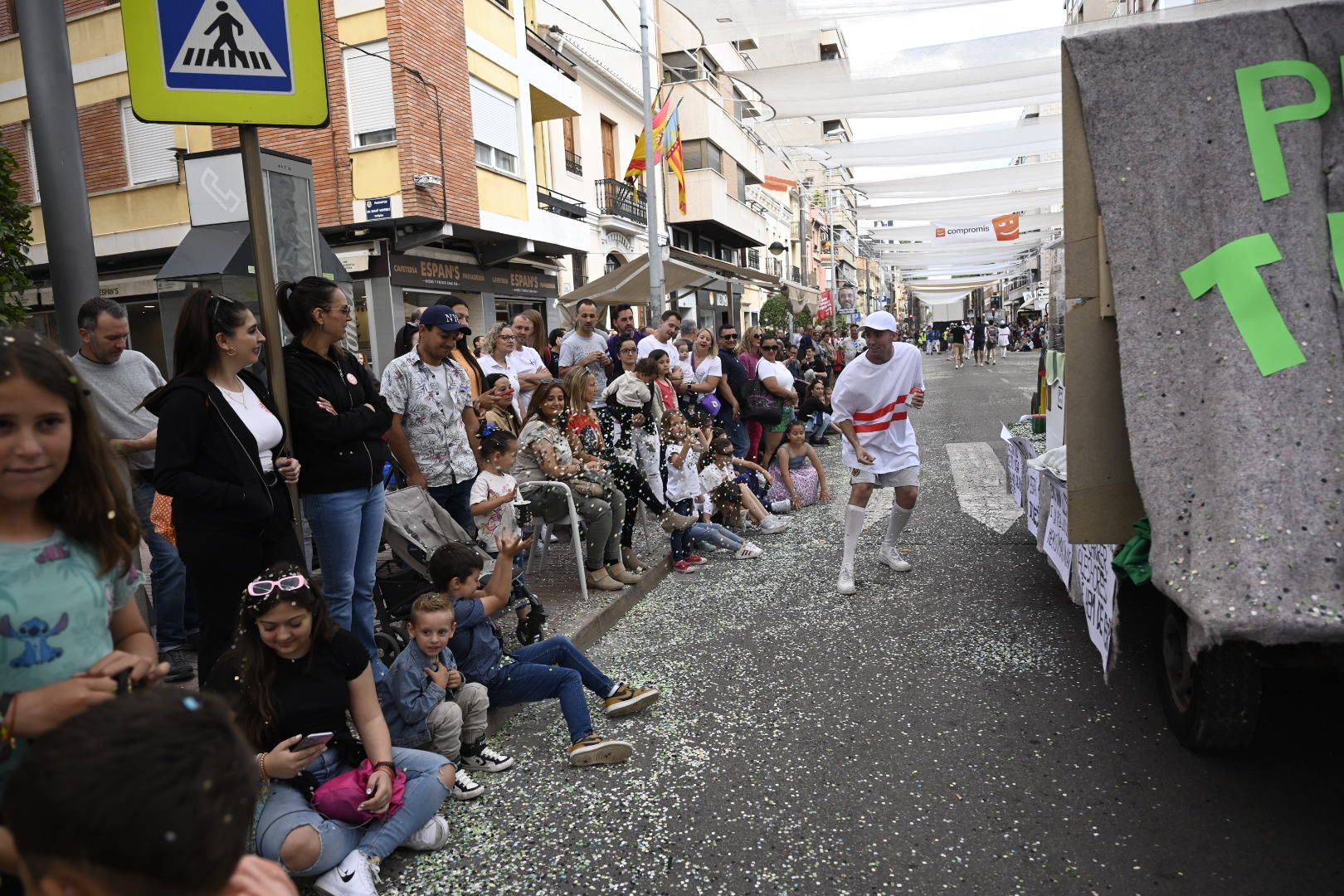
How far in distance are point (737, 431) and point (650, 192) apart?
247 inches

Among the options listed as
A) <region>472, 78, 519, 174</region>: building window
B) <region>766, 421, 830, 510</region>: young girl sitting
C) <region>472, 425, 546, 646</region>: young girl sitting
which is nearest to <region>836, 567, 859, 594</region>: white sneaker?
<region>472, 425, 546, 646</region>: young girl sitting

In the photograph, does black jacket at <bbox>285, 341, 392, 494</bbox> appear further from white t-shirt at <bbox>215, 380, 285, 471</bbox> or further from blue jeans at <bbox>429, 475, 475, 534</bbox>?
blue jeans at <bbox>429, 475, 475, 534</bbox>

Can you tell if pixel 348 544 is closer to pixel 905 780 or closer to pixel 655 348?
pixel 905 780

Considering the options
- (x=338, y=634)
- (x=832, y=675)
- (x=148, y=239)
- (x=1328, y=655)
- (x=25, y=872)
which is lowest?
(x=832, y=675)

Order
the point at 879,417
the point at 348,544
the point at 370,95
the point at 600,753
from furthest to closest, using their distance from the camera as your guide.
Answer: the point at 370,95 < the point at 879,417 < the point at 348,544 < the point at 600,753

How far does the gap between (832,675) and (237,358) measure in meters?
3.07

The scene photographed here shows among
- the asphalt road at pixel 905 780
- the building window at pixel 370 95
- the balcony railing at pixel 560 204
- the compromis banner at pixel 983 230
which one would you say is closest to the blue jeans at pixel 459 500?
the asphalt road at pixel 905 780

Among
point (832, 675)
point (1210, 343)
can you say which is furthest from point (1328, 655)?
point (832, 675)

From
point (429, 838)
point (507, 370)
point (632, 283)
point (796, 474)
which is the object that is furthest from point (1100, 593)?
point (632, 283)

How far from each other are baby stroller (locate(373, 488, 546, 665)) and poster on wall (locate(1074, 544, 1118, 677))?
2.56 meters

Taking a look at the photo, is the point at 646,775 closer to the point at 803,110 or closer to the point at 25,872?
the point at 25,872

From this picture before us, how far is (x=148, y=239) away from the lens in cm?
1638

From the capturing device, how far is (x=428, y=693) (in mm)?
3402

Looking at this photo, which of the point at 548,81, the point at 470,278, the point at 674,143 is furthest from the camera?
the point at 548,81
